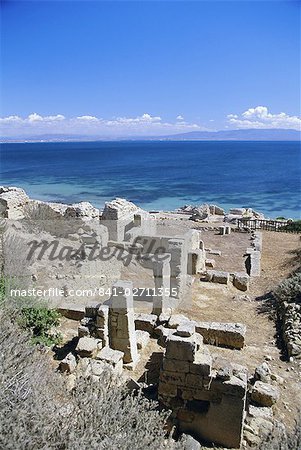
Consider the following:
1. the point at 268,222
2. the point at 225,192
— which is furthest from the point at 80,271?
the point at 225,192

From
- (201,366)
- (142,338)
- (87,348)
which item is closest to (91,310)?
(87,348)

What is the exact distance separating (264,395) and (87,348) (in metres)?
3.40

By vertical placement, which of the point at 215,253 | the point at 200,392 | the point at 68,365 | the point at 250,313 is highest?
the point at 200,392

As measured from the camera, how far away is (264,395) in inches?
244

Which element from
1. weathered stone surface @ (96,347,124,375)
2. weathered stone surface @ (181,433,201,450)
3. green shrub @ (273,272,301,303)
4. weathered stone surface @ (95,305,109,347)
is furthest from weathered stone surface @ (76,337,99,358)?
green shrub @ (273,272,301,303)

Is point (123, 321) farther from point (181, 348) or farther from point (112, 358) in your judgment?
point (181, 348)

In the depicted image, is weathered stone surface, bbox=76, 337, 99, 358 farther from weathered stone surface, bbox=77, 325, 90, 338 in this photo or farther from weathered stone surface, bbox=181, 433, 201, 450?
weathered stone surface, bbox=181, 433, 201, 450

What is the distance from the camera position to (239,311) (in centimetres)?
1082

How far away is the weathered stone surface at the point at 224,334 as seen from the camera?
8.52 m

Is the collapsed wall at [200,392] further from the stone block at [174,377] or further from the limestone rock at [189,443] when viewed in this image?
the limestone rock at [189,443]

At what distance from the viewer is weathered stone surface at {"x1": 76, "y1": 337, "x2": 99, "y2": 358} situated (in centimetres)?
720

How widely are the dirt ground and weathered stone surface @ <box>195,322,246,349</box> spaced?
0.61 feet

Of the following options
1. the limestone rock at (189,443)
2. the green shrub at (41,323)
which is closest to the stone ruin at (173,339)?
the limestone rock at (189,443)

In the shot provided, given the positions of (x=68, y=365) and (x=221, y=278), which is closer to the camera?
(x=68, y=365)
